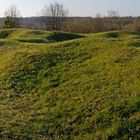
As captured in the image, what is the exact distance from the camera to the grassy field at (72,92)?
38.5ft

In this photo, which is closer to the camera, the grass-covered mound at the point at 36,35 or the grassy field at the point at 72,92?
the grassy field at the point at 72,92

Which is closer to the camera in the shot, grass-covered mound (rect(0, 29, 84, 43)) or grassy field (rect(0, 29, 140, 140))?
grassy field (rect(0, 29, 140, 140))

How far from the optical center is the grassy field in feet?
38.5

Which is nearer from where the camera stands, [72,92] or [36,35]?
[72,92]

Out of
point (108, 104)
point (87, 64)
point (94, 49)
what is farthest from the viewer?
point (94, 49)

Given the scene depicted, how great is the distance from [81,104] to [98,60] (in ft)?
15.1

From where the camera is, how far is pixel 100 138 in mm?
11211

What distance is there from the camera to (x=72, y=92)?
14539 millimetres

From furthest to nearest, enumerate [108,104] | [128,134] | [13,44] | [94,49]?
[13,44], [94,49], [108,104], [128,134]

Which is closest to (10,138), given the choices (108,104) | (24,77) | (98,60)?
(108,104)

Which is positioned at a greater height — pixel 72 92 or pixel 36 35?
pixel 36 35

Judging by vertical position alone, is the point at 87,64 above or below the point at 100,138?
above

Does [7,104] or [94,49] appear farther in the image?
[94,49]

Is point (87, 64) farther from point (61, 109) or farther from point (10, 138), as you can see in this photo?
point (10, 138)
